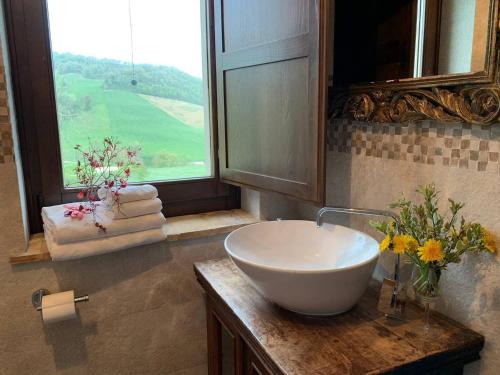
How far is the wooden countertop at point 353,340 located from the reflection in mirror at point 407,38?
63cm

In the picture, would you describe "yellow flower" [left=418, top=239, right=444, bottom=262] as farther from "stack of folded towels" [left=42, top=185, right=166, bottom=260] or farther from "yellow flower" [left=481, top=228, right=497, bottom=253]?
"stack of folded towels" [left=42, top=185, right=166, bottom=260]

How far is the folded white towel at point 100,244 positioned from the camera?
1.34 meters

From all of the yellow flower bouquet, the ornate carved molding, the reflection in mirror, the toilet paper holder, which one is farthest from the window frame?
the yellow flower bouquet

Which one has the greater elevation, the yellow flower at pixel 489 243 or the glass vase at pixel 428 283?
the yellow flower at pixel 489 243

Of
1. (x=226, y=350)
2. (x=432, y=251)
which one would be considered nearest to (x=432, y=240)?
(x=432, y=251)

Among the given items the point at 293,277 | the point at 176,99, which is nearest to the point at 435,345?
the point at 293,277

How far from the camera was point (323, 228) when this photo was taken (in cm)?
139

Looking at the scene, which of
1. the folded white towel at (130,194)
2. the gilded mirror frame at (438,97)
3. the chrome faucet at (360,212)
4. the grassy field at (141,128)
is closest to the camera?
the gilded mirror frame at (438,97)

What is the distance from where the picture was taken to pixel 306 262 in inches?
53.9

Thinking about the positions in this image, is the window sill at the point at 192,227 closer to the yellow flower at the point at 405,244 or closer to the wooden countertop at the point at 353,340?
the wooden countertop at the point at 353,340

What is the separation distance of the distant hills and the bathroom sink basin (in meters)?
0.69

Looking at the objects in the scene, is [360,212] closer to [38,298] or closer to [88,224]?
[88,224]

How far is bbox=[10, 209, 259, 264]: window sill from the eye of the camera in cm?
138

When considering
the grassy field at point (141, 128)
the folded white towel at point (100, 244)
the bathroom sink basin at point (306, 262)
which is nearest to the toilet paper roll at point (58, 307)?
the folded white towel at point (100, 244)
